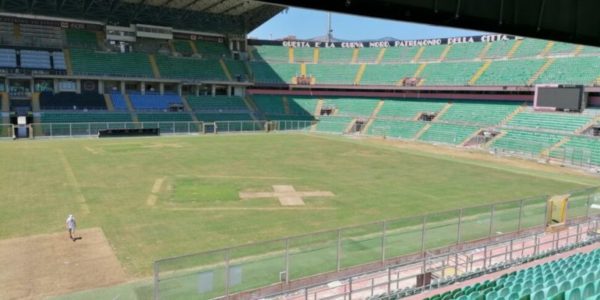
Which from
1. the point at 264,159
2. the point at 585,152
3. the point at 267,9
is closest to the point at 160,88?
the point at 267,9

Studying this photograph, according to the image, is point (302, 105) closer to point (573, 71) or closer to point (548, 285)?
point (573, 71)

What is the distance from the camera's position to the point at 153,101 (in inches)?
2549

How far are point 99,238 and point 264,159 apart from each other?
21.8 m

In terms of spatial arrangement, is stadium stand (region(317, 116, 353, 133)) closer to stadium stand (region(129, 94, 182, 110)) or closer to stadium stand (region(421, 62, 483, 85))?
stadium stand (region(421, 62, 483, 85))

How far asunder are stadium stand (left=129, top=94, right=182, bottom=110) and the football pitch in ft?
53.9

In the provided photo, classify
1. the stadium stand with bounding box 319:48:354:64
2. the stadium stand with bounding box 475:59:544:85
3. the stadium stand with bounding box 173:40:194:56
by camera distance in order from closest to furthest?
the stadium stand with bounding box 475:59:544:85
the stadium stand with bounding box 173:40:194:56
the stadium stand with bounding box 319:48:354:64

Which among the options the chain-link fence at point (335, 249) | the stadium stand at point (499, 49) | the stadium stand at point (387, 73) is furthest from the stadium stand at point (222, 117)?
the chain-link fence at point (335, 249)

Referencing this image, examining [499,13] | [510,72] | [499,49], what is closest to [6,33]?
[499,13]

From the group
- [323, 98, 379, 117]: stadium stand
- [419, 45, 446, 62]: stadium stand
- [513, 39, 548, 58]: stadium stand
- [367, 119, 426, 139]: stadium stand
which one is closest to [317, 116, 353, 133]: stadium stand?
[323, 98, 379, 117]: stadium stand

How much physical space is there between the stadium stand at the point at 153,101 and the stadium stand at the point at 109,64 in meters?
3.52

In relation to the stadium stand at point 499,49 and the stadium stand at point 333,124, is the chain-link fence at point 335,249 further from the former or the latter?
the stadium stand at point 499,49

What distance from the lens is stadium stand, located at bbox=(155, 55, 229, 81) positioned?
68.9 m

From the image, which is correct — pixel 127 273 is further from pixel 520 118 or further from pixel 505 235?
pixel 520 118

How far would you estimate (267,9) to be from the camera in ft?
224
